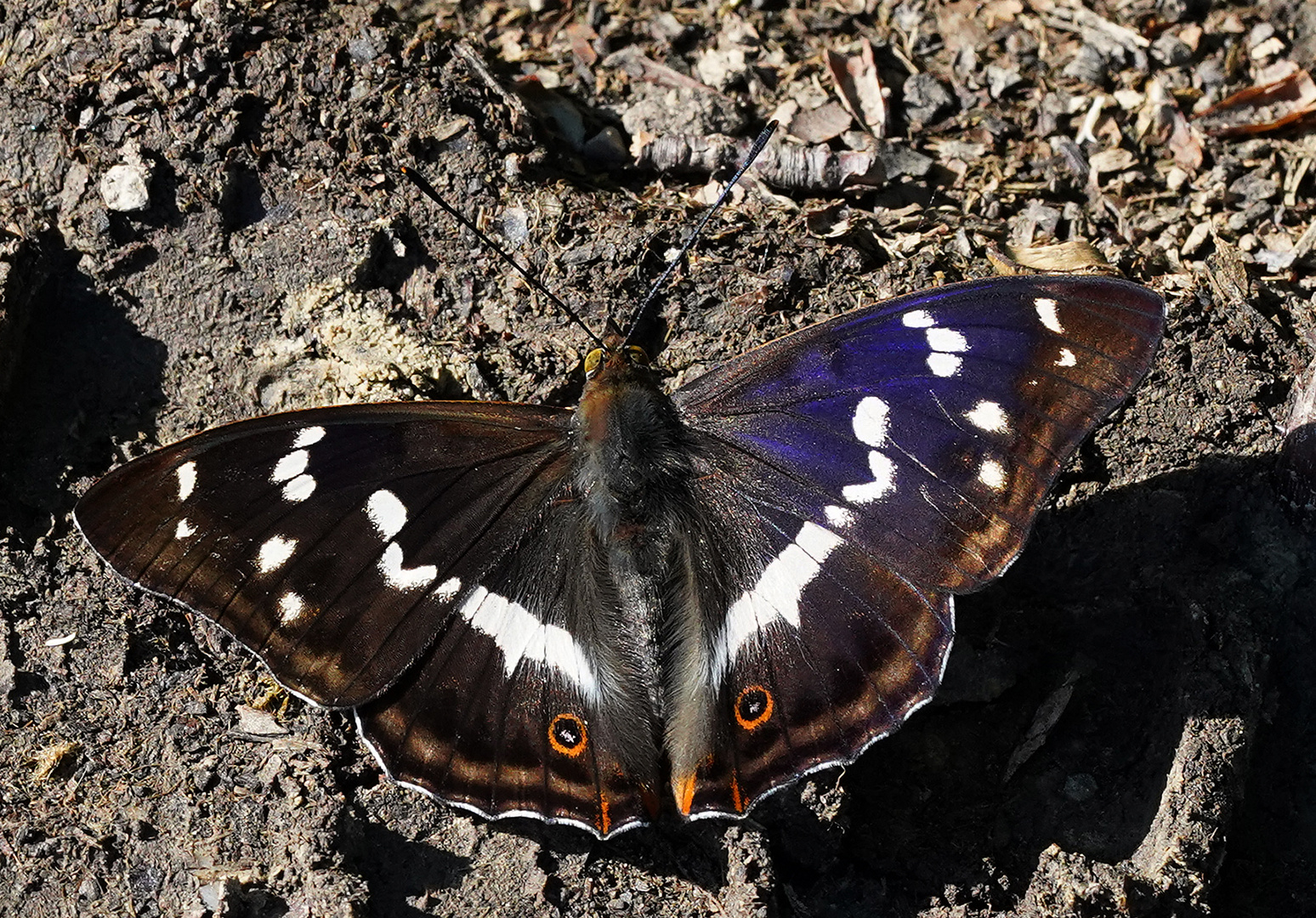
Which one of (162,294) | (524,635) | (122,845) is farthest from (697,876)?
(162,294)

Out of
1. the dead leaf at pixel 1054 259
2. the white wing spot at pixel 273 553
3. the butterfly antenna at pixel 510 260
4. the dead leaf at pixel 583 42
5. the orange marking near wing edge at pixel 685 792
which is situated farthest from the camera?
the dead leaf at pixel 583 42

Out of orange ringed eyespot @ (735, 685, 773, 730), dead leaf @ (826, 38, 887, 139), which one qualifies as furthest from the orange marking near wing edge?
dead leaf @ (826, 38, 887, 139)

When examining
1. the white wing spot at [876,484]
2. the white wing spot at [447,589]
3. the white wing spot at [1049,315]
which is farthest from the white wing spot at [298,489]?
the white wing spot at [1049,315]

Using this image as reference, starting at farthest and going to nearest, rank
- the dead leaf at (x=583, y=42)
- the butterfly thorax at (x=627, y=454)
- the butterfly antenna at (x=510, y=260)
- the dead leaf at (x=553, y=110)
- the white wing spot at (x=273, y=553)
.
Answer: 1. the dead leaf at (x=583, y=42)
2. the dead leaf at (x=553, y=110)
3. the butterfly antenna at (x=510, y=260)
4. the butterfly thorax at (x=627, y=454)
5. the white wing spot at (x=273, y=553)

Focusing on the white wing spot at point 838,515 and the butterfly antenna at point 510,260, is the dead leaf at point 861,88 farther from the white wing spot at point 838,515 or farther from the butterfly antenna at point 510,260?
the white wing spot at point 838,515

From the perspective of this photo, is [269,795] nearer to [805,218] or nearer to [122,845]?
[122,845]

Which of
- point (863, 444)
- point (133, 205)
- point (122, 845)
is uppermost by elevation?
point (133, 205)
